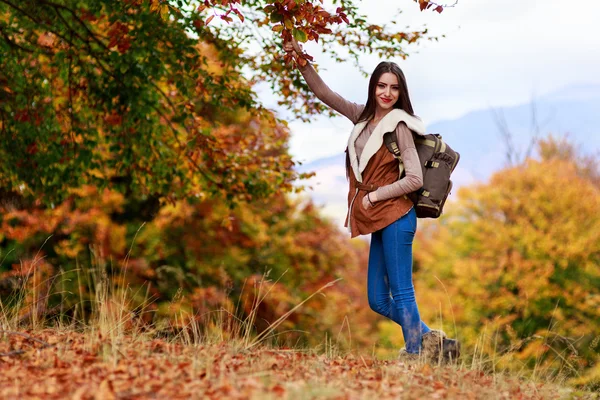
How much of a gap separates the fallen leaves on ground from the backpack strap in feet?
3.94

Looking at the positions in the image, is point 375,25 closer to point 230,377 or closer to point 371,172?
point 371,172

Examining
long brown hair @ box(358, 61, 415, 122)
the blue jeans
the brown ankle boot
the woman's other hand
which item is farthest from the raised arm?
the brown ankle boot

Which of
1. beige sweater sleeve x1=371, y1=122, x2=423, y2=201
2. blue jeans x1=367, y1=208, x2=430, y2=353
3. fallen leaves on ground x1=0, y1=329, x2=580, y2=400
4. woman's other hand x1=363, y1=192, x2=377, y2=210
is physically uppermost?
beige sweater sleeve x1=371, y1=122, x2=423, y2=201

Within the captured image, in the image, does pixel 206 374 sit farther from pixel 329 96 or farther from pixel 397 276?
pixel 329 96

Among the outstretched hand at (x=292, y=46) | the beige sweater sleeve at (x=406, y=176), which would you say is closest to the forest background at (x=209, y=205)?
the outstretched hand at (x=292, y=46)


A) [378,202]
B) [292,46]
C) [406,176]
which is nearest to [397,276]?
[378,202]

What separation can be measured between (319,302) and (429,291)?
8736mm

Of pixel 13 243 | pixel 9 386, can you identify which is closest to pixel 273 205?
pixel 13 243

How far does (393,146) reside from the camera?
4348mm

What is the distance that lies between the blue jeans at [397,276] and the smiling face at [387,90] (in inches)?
27.9

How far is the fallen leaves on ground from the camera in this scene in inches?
122

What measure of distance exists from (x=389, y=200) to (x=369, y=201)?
123 millimetres

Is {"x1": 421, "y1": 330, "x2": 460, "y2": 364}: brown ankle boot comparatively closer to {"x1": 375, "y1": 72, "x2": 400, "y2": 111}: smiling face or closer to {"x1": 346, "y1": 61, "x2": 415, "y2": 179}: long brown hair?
{"x1": 346, "y1": 61, "x2": 415, "y2": 179}: long brown hair

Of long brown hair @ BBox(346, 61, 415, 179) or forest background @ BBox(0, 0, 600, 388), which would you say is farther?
forest background @ BBox(0, 0, 600, 388)
